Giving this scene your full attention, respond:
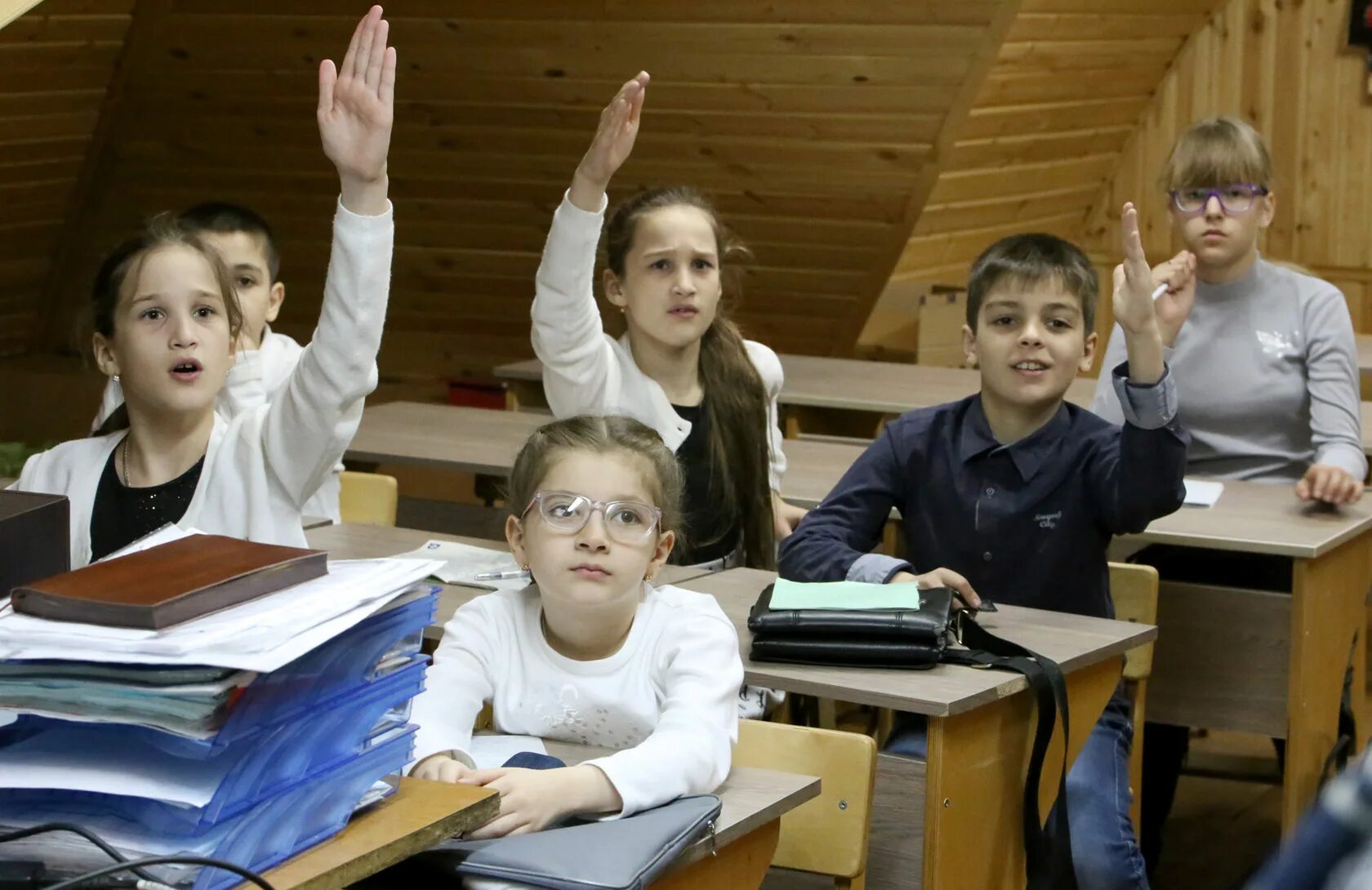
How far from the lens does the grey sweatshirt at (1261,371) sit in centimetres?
359

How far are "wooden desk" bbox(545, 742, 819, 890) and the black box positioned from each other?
595 millimetres

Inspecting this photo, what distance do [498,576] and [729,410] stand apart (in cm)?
65

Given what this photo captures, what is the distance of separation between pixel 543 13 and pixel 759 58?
0.71 m

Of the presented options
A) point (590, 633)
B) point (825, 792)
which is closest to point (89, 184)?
point (590, 633)

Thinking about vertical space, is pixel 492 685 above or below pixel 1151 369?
below

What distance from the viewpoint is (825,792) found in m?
2.05

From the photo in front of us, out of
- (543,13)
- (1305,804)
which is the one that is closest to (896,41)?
(543,13)

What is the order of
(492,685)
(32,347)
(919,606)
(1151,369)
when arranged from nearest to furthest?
(492,685), (919,606), (1151,369), (32,347)

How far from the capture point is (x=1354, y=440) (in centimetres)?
349

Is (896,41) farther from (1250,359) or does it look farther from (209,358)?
(209,358)

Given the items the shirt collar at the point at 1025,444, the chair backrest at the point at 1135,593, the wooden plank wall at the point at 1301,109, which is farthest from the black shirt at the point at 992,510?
the wooden plank wall at the point at 1301,109

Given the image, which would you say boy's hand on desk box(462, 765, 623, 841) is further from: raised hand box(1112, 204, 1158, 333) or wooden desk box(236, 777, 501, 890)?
raised hand box(1112, 204, 1158, 333)

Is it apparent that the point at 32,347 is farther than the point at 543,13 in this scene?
Yes

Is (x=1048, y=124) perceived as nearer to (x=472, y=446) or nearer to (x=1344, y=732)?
(x=472, y=446)
